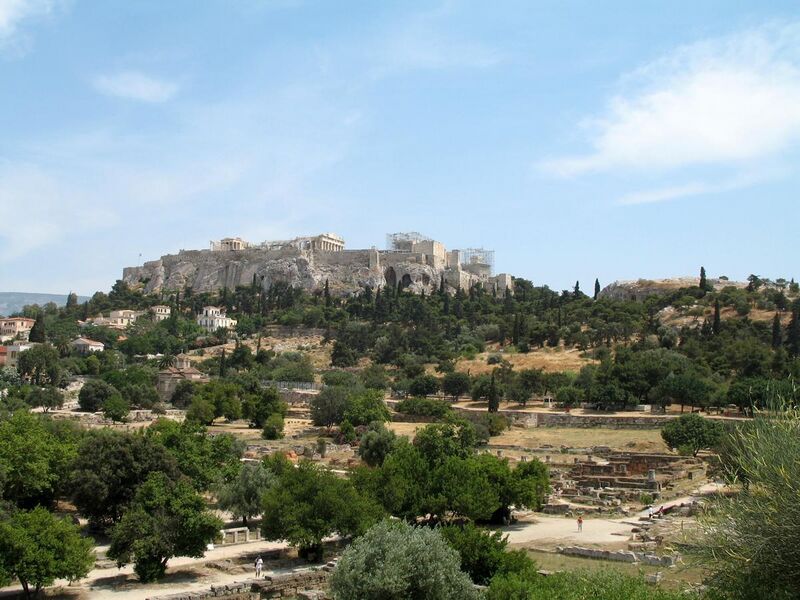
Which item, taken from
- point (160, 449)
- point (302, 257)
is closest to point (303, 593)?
point (160, 449)

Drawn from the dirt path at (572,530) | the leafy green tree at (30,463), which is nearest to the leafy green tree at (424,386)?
the dirt path at (572,530)

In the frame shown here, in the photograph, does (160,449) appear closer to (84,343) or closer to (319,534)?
(319,534)

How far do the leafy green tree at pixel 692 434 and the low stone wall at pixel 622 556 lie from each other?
21338mm

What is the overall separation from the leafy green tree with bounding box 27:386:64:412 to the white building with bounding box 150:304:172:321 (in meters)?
50.5

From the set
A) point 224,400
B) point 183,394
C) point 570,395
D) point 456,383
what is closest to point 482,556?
point 224,400

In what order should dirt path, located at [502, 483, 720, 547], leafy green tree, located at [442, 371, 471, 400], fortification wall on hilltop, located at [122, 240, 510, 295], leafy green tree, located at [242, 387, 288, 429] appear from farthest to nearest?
fortification wall on hilltop, located at [122, 240, 510, 295] < leafy green tree, located at [442, 371, 471, 400] < leafy green tree, located at [242, 387, 288, 429] < dirt path, located at [502, 483, 720, 547]

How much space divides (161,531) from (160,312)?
9897 cm

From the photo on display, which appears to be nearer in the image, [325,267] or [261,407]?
[261,407]

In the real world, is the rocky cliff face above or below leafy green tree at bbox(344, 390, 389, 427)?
above

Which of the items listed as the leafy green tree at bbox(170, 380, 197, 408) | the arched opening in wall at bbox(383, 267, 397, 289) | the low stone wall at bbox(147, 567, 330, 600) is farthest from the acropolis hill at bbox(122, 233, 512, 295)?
the low stone wall at bbox(147, 567, 330, 600)

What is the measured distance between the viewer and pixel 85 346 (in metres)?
94.9

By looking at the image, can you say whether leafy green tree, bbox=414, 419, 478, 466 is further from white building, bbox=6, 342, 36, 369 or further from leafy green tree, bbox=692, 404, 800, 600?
white building, bbox=6, 342, 36, 369

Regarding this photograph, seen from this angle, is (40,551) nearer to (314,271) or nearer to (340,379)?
(340,379)

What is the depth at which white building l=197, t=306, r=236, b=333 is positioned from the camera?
107 m
